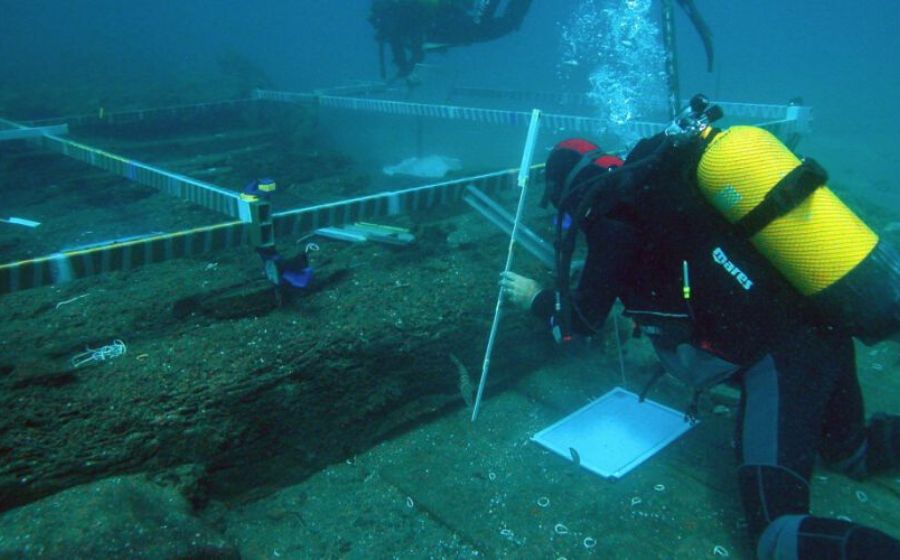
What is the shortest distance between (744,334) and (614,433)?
113 centimetres

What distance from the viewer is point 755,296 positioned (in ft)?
8.66

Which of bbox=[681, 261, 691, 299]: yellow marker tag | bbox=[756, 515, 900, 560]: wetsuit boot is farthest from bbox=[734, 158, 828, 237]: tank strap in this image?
bbox=[756, 515, 900, 560]: wetsuit boot

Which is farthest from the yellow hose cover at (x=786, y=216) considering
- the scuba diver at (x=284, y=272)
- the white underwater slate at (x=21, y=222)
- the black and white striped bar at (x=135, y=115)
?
the black and white striped bar at (x=135, y=115)

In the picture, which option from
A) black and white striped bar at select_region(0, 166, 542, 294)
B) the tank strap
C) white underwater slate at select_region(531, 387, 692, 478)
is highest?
the tank strap

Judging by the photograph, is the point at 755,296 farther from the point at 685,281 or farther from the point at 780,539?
the point at 780,539

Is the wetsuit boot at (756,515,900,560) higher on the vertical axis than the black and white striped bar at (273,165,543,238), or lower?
lower

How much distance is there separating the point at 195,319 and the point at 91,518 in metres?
1.45

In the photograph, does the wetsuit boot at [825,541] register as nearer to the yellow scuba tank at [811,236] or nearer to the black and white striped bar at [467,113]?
the yellow scuba tank at [811,236]

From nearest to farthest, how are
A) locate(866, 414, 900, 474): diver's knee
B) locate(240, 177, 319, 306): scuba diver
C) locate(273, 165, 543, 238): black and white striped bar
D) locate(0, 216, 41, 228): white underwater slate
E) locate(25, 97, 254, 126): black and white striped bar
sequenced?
locate(866, 414, 900, 474): diver's knee < locate(240, 177, 319, 306): scuba diver < locate(273, 165, 543, 238): black and white striped bar < locate(0, 216, 41, 228): white underwater slate < locate(25, 97, 254, 126): black and white striped bar

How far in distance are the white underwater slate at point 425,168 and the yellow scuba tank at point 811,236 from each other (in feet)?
24.0

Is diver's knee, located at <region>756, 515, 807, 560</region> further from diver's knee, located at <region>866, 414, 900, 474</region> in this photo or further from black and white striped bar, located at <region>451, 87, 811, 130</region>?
black and white striped bar, located at <region>451, 87, 811, 130</region>

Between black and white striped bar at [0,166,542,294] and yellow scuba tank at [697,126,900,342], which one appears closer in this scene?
yellow scuba tank at [697,126,900,342]

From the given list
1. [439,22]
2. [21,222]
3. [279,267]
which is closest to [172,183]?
[279,267]

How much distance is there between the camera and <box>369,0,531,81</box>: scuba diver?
9.55 meters
